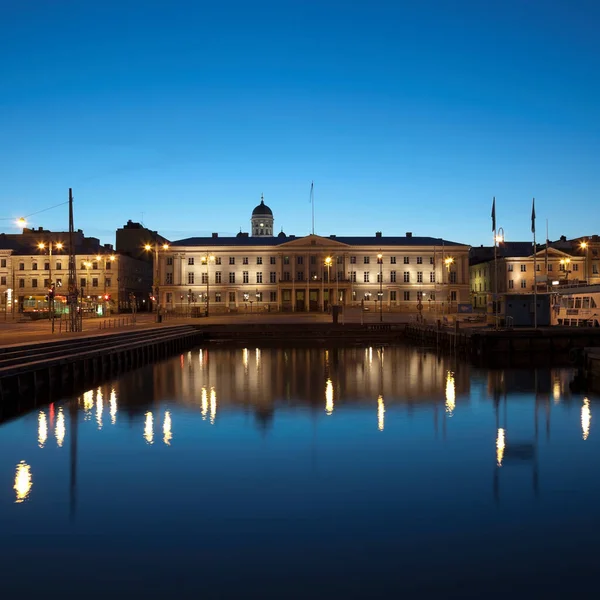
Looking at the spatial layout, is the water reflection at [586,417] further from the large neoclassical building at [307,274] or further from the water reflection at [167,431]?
the large neoclassical building at [307,274]

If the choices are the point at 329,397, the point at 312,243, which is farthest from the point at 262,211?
the point at 329,397

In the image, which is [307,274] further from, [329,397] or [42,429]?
[42,429]

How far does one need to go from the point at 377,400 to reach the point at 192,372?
17847 millimetres

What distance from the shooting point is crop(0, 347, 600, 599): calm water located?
452 inches

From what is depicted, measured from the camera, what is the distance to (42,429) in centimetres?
2427

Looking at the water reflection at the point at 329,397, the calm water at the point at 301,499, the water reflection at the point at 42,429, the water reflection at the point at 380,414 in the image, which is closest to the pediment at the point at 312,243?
the water reflection at the point at 329,397

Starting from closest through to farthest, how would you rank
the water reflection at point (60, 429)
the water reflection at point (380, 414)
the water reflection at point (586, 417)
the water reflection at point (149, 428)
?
1. the water reflection at point (60, 429)
2. the water reflection at point (149, 428)
3. the water reflection at point (586, 417)
4. the water reflection at point (380, 414)

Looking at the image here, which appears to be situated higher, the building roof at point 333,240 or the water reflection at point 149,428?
the building roof at point 333,240

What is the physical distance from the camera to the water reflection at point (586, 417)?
2389 centimetres

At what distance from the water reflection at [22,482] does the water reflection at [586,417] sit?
17.5 meters

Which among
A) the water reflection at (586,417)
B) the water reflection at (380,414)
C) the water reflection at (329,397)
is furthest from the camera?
the water reflection at (329,397)

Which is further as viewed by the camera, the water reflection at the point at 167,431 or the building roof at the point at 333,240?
the building roof at the point at 333,240

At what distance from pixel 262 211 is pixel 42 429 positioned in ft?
504

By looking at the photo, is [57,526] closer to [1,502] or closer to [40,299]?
[1,502]
